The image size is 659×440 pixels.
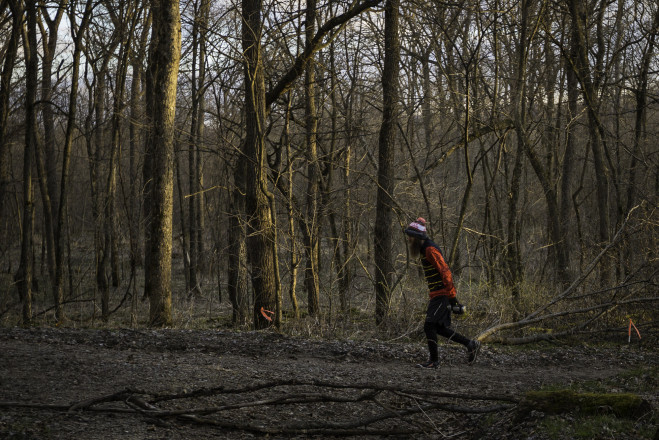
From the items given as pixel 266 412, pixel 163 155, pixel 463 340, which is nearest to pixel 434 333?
pixel 463 340

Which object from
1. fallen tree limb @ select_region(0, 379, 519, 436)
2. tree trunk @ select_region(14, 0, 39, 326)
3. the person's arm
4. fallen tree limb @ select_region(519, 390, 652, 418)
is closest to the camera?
fallen tree limb @ select_region(519, 390, 652, 418)

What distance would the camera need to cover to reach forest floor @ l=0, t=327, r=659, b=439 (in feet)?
16.9

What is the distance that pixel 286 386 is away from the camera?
685 cm

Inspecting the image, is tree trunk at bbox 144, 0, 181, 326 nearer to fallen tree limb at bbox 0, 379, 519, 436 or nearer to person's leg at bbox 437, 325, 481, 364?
person's leg at bbox 437, 325, 481, 364

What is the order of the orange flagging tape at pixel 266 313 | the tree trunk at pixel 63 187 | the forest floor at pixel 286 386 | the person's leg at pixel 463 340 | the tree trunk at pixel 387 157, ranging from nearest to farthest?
the forest floor at pixel 286 386 < the person's leg at pixel 463 340 < the orange flagging tape at pixel 266 313 < the tree trunk at pixel 387 157 < the tree trunk at pixel 63 187

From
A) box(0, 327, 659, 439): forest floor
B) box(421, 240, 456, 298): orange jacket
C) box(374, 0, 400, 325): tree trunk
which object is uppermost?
box(374, 0, 400, 325): tree trunk

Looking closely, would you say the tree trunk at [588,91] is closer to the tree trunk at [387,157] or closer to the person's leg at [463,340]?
the tree trunk at [387,157]

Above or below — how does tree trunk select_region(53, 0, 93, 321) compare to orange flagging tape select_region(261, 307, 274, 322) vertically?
above

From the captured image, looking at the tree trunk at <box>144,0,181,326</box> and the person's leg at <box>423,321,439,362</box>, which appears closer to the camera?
the person's leg at <box>423,321,439,362</box>

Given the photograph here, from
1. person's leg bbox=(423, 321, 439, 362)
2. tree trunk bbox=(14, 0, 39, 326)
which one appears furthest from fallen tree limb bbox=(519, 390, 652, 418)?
tree trunk bbox=(14, 0, 39, 326)

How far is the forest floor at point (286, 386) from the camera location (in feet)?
16.9

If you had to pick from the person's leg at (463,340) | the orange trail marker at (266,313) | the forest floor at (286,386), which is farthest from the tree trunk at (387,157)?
the person's leg at (463,340)

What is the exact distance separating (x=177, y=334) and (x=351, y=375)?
3.31 meters

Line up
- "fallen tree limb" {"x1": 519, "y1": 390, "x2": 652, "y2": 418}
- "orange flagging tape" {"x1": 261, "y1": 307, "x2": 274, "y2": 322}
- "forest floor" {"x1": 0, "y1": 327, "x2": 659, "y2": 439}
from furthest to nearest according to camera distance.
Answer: "orange flagging tape" {"x1": 261, "y1": 307, "x2": 274, "y2": 322}
"forest floor" {"x1": 0, "y1": 327, "x2": 659, "y2": 439}
"fallen tree limb" {"x1": 519, "y1": 390, "x2": 652, "y2": 418}
